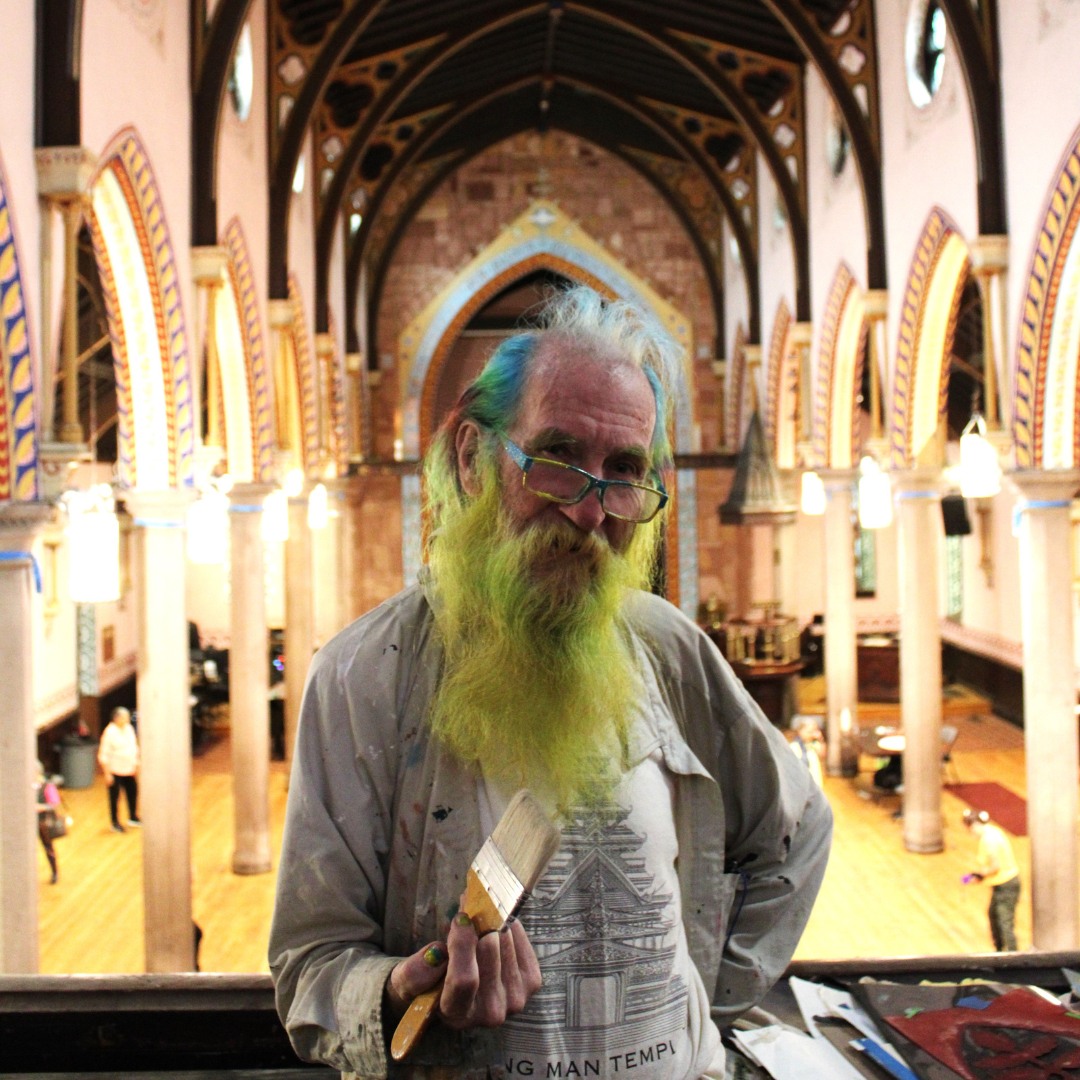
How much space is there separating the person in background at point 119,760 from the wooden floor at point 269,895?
36 cm

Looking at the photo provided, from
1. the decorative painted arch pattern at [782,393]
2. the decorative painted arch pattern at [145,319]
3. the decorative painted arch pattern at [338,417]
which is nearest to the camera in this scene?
the decorative painted arch pattern at [145,319]

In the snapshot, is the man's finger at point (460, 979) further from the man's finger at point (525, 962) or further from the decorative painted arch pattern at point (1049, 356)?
the decorative painted arch pattern at point (1049, 356)

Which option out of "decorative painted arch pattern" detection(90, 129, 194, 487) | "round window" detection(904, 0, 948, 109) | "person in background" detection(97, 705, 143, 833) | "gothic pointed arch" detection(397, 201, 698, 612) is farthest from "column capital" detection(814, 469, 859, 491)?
"person in background" detection(97, 705, 143, 833)

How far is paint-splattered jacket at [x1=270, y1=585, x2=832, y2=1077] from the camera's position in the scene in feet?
5.29

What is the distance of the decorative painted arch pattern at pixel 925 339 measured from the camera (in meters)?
10.5

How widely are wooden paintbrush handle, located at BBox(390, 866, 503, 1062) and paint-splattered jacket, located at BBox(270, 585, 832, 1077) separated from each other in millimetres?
74

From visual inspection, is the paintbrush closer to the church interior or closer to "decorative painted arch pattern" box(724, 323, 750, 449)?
the church interior

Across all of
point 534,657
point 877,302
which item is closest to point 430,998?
point 534,657

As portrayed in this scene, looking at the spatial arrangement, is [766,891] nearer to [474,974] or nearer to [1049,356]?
[474,974]

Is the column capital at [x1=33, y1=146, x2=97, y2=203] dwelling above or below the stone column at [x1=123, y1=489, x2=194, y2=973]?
above

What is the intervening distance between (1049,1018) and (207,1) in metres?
9.70

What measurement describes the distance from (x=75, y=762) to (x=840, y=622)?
976 cm

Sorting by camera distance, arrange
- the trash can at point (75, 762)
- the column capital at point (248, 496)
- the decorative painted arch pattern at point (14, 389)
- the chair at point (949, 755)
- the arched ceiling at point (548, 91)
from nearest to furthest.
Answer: the decorative painted arch pattern at point (14, 389) < the column capital at point (248, 496) < the arched ceiling at point (548, 91) < the chair at point (949, 755) < the trash can at point (75, 762)

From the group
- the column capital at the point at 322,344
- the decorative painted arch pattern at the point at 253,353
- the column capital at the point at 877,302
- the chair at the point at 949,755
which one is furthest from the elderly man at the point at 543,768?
the column capital at the point at 322,344
